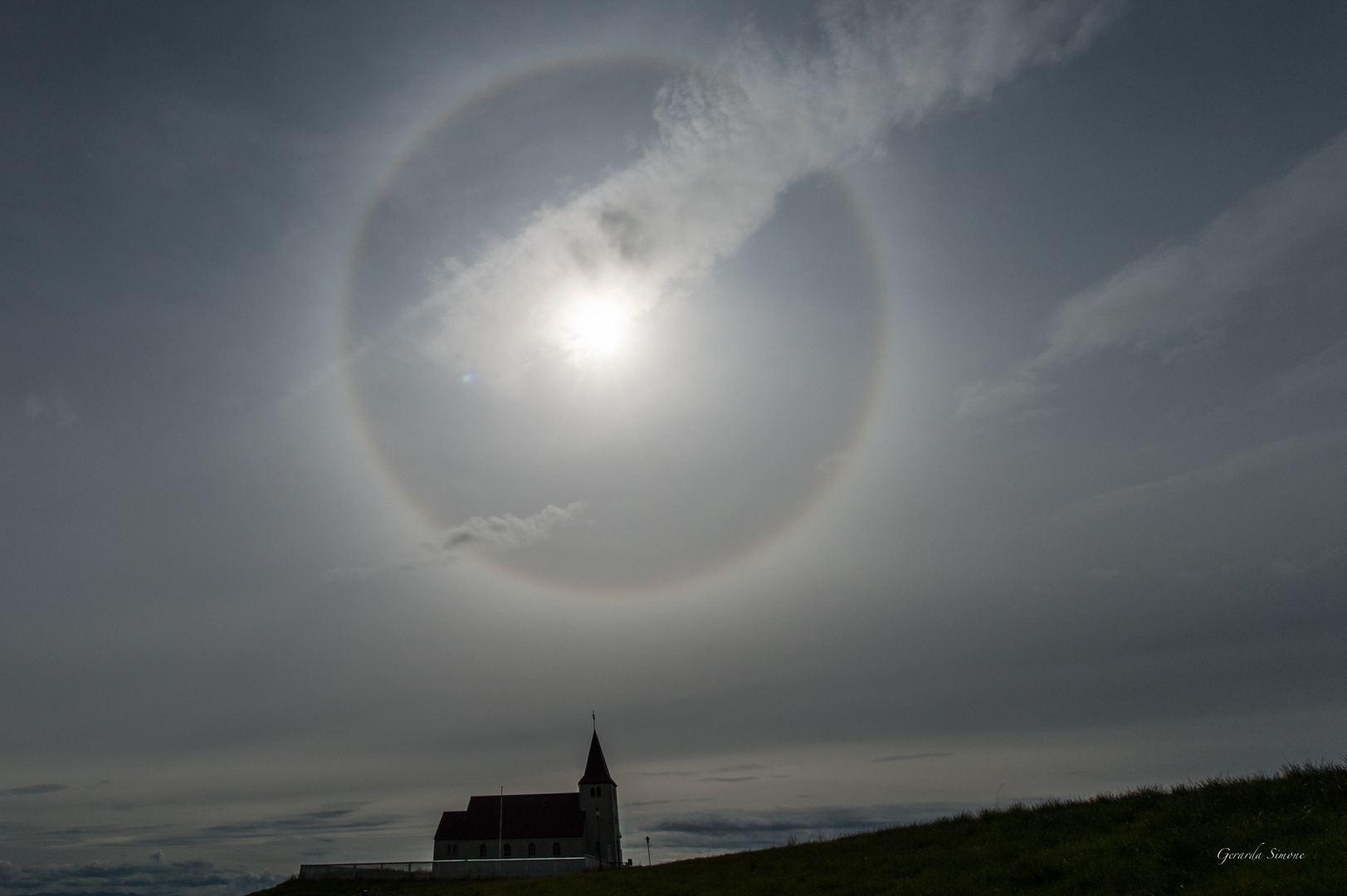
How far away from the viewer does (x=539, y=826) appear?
114m

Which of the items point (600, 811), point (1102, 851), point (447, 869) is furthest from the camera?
point (600, 811)

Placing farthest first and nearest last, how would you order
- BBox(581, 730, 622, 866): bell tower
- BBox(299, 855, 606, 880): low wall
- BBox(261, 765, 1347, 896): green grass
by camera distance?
1. BBox(581, 730, 622, 866): bell tower
2. BBox(299, 855, 606, 880): low wall
3. BBox(261, 765, 1347, 896): green grass

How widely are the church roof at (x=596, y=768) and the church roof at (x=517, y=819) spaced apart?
321 cm

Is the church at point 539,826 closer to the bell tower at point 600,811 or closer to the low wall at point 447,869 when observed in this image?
the bell tower at point 600,811

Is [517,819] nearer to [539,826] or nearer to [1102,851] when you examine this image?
[539,826]

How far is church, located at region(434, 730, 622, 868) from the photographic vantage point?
112m

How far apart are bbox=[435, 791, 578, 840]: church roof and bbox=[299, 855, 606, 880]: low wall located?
41.9m

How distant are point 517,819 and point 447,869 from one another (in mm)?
45425

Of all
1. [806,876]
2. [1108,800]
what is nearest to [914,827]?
[806,876]

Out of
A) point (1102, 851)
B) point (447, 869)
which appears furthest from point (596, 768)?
point (1102, 851)

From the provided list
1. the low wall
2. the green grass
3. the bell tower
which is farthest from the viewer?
the bell tower

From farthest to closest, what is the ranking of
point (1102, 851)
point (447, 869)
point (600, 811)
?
point (600, 811) → point (447, 869) → point (1102, 851)

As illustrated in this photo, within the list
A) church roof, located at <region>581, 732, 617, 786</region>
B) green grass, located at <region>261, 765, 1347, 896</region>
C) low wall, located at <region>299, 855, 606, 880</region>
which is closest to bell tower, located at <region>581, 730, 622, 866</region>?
church roof, located at <region>581, 732, 617, 786</region>

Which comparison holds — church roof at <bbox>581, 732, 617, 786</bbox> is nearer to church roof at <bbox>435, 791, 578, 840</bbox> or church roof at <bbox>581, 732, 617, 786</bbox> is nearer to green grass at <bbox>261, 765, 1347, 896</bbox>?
church roof at <bbox>435, 791, 578, 840</bbox>
